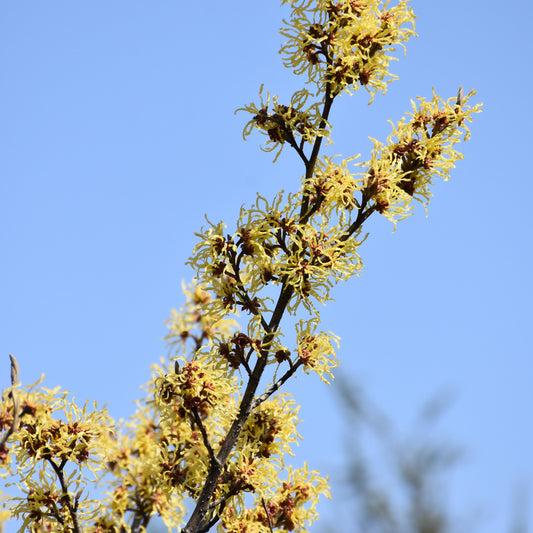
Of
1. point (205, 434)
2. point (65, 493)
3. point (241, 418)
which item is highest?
point (241, 418)

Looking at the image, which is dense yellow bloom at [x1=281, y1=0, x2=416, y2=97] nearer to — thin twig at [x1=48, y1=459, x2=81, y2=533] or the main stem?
the main stem

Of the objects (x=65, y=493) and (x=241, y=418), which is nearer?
(x=241, y=418)

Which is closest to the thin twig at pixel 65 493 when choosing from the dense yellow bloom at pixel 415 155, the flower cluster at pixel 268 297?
the flower cluster at pixel 268 297

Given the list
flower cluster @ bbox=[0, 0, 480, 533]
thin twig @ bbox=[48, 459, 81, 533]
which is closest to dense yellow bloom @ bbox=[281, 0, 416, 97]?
flower cluster @ bbox=[0, 0, 480, 533]

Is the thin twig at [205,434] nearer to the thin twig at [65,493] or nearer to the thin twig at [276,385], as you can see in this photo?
the thin twig at [276,385]

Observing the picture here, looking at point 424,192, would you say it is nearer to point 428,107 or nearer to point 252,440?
point 428,107

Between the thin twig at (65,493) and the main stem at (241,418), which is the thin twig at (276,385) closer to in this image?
the main stem at (241,418)

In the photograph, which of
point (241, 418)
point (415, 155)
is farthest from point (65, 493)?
point (415, 155)

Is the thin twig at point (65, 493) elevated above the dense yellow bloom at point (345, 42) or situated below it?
below

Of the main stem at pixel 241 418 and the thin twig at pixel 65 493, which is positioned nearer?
the main stem at pixel 241 418

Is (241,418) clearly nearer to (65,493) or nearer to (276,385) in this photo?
(276,385)

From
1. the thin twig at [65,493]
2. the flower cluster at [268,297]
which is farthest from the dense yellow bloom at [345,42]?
the thin twig at [65,493]

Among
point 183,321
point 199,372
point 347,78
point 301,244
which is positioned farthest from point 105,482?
point 347,78

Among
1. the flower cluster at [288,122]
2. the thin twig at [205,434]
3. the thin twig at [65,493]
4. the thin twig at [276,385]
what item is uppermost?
the flower cluster at [288,122]
